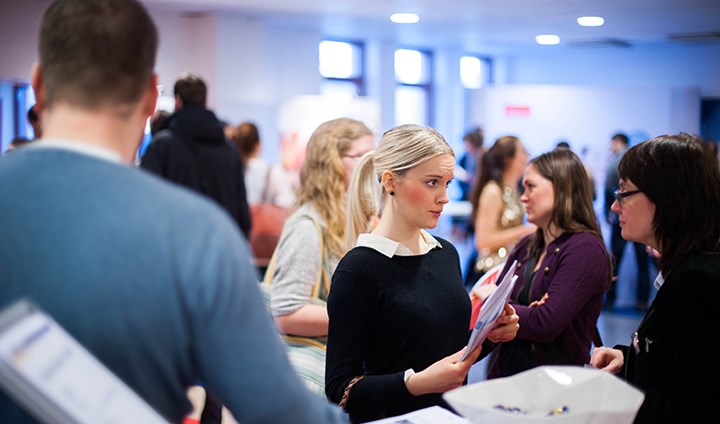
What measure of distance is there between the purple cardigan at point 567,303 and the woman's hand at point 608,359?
1.53ft

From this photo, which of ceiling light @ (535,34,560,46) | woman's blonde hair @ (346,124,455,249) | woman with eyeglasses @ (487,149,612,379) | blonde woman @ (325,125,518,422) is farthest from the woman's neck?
ceiling light @ (535,34,560,46)

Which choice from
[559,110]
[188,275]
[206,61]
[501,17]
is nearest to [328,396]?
[188,275]

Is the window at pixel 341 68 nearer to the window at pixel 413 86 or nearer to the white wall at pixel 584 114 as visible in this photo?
the window at pixel 413 86

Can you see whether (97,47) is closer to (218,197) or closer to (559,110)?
(218,197)

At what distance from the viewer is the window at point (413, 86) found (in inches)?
551

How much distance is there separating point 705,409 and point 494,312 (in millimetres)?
586

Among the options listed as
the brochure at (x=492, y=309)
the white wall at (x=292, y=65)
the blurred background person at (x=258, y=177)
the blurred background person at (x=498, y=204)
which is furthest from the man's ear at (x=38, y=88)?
the white wall at (x=292, y=65)

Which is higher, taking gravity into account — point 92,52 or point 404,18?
point 404,18

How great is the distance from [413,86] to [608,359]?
1238 cm

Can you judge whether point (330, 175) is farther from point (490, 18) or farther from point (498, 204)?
point (490, 18)

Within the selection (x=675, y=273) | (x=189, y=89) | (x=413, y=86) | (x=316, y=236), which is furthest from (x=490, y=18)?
(x=675, y=273)

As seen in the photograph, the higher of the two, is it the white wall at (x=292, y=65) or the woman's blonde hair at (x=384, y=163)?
the white wall at (x=292, y=65)

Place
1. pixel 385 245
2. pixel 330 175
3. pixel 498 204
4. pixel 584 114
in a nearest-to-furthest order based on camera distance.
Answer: pixel 385 245 → pixel 330 175 → pixel 498 204 → pixel 584 114

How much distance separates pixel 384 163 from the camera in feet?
7.03
